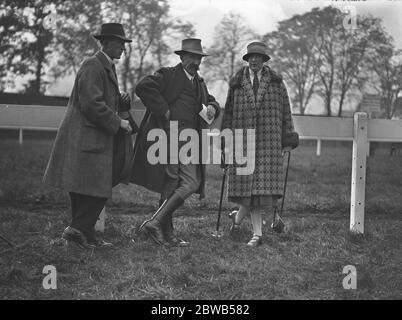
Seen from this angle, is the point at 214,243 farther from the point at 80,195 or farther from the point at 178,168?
the point at 80,195

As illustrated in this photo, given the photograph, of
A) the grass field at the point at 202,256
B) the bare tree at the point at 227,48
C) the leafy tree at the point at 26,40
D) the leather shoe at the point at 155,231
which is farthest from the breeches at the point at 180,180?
the leafy tree at the point at 26,40

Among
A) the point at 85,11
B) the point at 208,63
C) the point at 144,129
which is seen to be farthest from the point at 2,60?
the point at 144,129

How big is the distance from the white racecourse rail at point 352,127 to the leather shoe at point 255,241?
109 cm

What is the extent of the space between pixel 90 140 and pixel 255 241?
1.77 metres

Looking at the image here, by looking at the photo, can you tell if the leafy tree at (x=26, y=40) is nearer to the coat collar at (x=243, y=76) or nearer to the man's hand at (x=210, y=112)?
the coat collar at (x=243, y=76)

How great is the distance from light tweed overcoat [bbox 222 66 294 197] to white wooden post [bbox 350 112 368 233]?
828 millimetres

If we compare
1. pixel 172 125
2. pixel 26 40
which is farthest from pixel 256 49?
pixel 26 40

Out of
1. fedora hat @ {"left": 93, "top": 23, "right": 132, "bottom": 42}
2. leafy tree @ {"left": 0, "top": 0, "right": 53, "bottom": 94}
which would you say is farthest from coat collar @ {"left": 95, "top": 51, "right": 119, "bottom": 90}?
leafy tree @ {"left": 0, "top": 0, "right": 53, "bottom": 94}

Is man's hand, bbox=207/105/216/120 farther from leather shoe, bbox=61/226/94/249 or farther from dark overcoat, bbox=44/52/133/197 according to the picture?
leather shoe, bbox=61/226/94/249

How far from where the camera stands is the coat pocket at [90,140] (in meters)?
4.46

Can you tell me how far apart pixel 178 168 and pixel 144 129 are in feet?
1.58

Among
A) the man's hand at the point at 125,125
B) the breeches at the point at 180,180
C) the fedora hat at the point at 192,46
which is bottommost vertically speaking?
the breeches at the point at 180,180

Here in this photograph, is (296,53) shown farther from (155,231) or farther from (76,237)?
(76,237)

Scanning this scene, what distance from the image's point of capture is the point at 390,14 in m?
5.48
